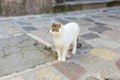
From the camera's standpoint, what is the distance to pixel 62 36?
7.02 ft

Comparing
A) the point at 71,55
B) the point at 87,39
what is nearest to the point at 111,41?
the point at 87,39

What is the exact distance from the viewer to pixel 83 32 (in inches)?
135

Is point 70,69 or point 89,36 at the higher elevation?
point 89,36

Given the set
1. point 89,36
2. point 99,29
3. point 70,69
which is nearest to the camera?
point 70,69

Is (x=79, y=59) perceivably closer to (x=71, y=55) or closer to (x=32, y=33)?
(x=71, y=55)

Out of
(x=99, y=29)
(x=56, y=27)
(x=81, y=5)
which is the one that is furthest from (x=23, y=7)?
(x=56, y=27)

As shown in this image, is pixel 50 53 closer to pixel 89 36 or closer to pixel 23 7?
pixel 89 36

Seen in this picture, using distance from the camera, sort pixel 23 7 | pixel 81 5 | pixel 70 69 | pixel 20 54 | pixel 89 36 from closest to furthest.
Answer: pixel 70 69, pixel 20 54, pixel 89 36, pixel 23 7, pixel 81 5

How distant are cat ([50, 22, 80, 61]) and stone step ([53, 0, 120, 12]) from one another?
98.8 inches

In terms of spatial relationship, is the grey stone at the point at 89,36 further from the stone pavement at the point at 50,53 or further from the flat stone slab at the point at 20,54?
the flat stone slab at the point at 20,54

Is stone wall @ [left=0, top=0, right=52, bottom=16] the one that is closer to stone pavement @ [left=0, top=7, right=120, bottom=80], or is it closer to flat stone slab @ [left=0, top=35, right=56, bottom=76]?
stone pavement @ [left=0, top=7, right=120, bottom=80]

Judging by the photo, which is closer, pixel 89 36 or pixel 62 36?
pixel 62 36

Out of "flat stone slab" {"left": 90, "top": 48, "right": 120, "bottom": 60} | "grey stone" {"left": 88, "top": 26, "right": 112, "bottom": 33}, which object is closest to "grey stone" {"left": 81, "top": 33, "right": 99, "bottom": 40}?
"grey stone" {"left": 88, "top": 26, "right": 112, "bottom": 33}

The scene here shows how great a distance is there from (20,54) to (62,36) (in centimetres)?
67
